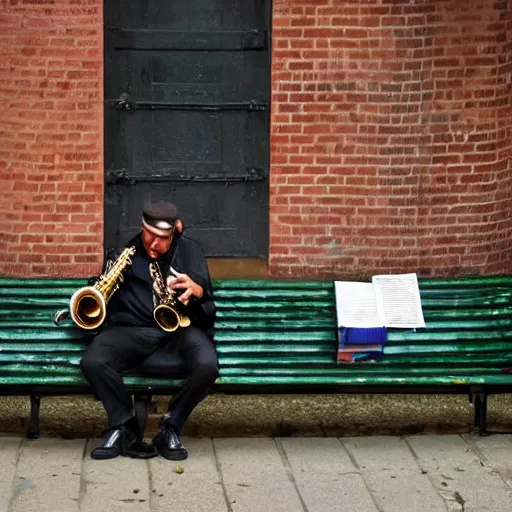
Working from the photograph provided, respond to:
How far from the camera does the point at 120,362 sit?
30.7 feet

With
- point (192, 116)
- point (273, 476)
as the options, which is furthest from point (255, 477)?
point (192, 116)

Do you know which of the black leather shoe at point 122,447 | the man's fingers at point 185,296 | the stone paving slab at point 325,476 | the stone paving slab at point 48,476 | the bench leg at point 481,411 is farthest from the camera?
the bench leg at point 481,411

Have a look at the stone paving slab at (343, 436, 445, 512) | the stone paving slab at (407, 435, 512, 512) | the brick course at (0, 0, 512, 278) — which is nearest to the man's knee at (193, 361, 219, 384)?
the stone paving slab at (343, 436, 445, 512)

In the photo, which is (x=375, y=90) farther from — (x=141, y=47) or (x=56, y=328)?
(x=56, y=328)

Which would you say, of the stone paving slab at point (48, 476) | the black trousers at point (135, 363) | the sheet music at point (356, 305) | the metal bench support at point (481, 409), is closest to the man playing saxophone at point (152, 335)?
the black trousers at point (135, 363)

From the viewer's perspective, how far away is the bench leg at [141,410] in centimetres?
941

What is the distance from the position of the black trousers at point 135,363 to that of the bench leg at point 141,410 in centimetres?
13

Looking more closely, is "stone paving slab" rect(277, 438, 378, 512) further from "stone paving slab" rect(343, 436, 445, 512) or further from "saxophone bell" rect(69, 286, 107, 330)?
"saxophone bell" rect(69, 286, 107, 330)

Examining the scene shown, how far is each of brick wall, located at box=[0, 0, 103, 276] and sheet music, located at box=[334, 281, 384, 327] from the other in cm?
227

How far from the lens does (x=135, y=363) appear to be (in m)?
9.44

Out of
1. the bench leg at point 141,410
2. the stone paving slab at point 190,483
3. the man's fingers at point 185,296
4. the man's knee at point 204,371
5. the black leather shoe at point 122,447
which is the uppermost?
the man's fingers at point 185,296

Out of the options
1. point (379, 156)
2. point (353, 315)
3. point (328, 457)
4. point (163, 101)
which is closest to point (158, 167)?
point (163, 101)

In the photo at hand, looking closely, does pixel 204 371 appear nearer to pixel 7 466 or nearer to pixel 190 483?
pixel 190 483

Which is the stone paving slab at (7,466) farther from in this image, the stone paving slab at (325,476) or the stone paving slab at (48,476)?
the stone paving slab at (325,476)
